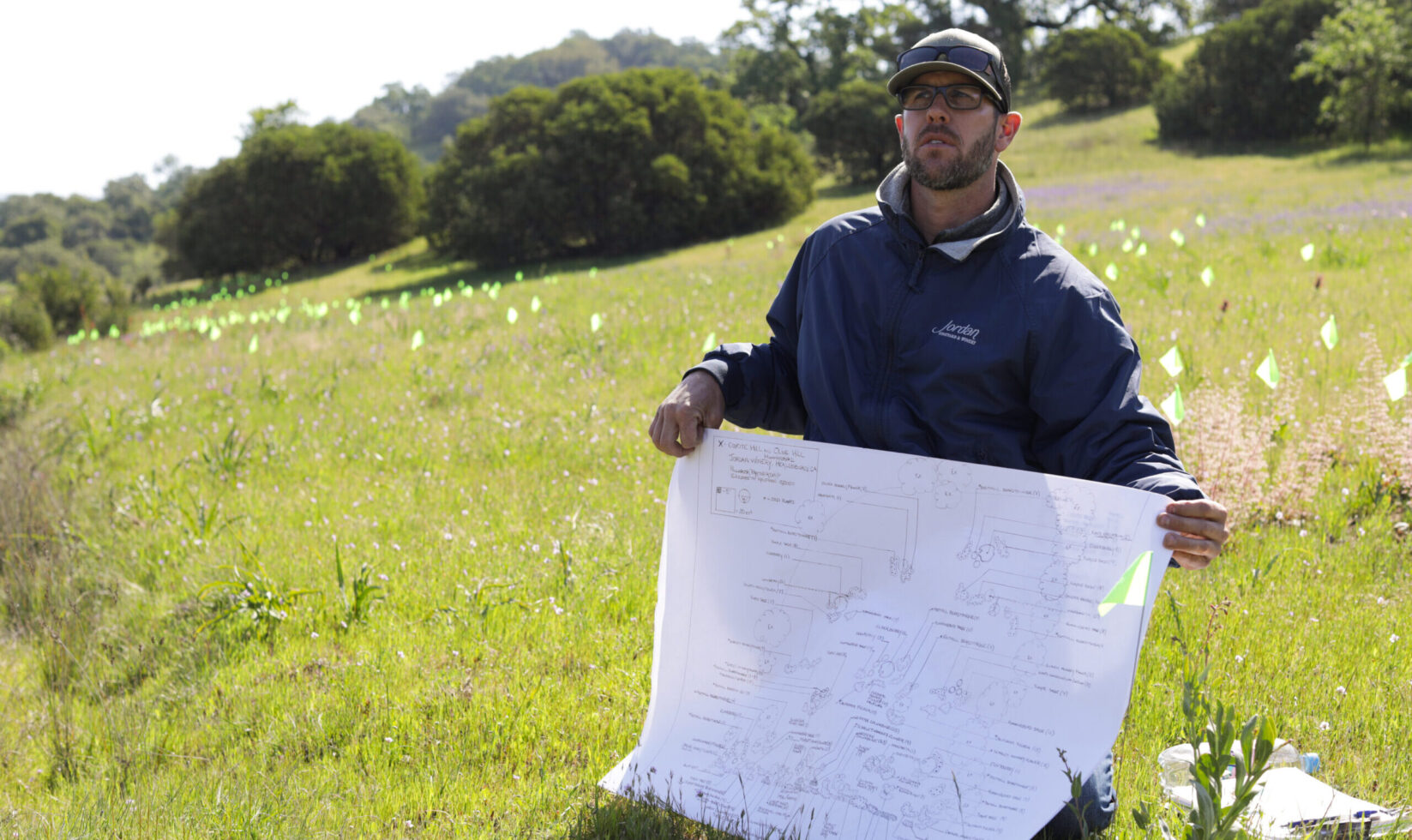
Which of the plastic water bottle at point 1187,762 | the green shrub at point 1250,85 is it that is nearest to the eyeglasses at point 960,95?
the plastic water bottle at point 1187,762

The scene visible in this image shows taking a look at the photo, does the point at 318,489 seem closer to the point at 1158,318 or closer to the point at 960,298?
the point at 960,298

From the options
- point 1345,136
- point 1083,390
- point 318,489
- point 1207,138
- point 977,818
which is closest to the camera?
point 977,818

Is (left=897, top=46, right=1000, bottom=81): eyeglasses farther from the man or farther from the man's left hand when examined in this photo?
the man's left hand

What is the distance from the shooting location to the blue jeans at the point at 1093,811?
262cm

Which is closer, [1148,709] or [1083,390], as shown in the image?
[1083,390]

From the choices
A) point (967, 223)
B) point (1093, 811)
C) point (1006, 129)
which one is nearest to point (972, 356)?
point (967, 223)

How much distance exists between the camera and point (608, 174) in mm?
37094

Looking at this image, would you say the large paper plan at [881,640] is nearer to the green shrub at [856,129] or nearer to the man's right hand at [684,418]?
the man's right hand at [684,418]

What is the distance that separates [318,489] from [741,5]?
7326 cm

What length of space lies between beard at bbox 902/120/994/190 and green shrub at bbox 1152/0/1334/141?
169 ft

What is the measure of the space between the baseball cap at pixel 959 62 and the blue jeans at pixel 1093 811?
6.70ft

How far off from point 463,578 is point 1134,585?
11.5ft

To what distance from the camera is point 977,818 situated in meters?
2.38

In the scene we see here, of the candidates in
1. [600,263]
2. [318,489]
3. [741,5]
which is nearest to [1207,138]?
[600,263]
